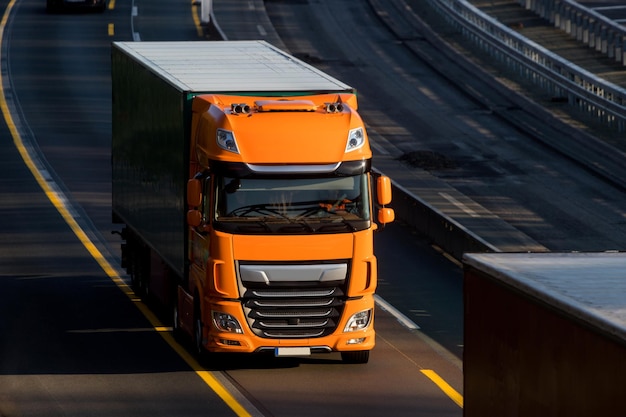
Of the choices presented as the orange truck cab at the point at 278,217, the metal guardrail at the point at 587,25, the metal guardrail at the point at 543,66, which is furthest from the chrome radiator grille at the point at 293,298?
the metal guardrail at the point at 587,25

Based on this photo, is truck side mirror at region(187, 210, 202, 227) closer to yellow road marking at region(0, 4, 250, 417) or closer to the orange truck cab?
the orange truck cab

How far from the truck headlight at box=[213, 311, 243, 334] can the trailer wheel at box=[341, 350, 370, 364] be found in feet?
6.25

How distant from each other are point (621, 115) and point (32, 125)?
16247 millimetres

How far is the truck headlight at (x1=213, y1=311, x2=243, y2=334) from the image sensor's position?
66.5ft

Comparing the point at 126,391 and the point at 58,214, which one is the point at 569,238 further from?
the point at 126,391

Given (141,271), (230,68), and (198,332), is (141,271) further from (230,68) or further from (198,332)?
(198,332)

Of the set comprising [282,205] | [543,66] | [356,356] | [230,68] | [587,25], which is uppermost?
[230,68]

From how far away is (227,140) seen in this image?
20.0 metres

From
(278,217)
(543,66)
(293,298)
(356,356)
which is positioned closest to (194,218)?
(278,217)

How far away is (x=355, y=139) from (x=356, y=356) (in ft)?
10.2

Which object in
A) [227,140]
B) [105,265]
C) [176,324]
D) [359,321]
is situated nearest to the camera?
[227,140]

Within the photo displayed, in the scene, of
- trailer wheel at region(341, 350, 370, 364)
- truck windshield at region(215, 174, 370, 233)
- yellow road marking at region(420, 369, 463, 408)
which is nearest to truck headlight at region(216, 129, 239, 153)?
truck windshield at region(215, 174, 370, 233)

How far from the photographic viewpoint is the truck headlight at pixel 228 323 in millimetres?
20266

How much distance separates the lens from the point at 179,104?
21375 mm
